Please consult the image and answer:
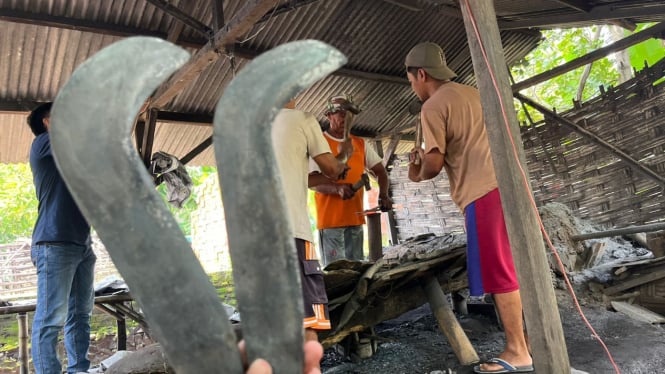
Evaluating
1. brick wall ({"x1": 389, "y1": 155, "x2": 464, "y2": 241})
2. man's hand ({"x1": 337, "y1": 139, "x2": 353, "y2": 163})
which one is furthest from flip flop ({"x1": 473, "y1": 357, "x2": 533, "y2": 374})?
brick wall ({"x1": 389, "y1": 155, "x2": 464, "y2": 241})

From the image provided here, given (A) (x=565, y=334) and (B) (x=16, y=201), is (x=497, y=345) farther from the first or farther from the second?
(B) (x=16, y=201)

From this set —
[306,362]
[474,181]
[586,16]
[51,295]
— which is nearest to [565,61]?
[586,16]

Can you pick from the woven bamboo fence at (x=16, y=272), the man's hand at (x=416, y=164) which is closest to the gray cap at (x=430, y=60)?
the man's hand at (x=416, y=164)

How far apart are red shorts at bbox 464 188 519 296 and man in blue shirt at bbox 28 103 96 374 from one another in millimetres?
2365

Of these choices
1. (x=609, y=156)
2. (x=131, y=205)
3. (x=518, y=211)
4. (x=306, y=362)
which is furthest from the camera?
(x=609, y=156)

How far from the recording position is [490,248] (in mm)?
2330

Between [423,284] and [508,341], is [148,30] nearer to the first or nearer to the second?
[423,284]

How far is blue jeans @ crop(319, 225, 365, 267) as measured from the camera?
3619mm

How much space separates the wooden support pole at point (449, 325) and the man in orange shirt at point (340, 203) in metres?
0.70

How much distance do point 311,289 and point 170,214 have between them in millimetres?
1673

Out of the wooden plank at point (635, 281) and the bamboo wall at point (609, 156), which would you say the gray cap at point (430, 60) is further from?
the wooden plank at point (635, 281)

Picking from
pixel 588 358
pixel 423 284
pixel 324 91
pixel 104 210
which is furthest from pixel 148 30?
pixel 588 358

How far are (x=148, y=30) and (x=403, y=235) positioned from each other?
17.3 feet

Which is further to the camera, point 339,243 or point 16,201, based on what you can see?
point 16,201
